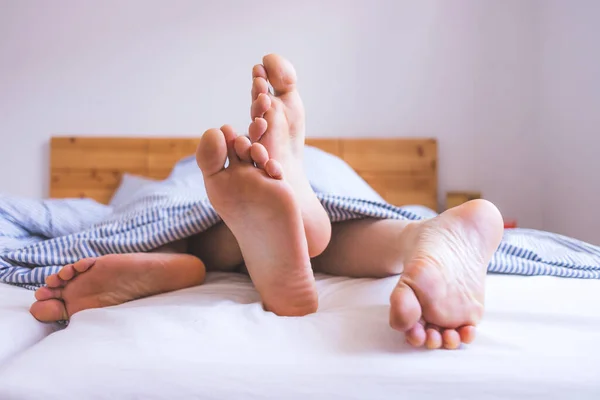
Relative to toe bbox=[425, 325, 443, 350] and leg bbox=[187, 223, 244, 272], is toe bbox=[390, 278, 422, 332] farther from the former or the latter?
leg bbox=[187, 223, 244, 272]

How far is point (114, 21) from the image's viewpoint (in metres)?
2.26

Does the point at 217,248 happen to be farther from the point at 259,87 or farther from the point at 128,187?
the point at 128,187

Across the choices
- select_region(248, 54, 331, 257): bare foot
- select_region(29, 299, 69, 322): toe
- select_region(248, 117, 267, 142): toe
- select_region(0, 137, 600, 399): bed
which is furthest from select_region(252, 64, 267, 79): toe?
select_region(29, 299, 69, 322): toe

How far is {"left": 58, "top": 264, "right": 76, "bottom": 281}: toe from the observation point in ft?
2.51

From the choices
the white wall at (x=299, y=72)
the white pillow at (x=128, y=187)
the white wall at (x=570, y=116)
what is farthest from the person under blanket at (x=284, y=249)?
the white wall at (x=299, y=72)

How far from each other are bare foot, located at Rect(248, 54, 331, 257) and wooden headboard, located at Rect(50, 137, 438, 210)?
1.30 m

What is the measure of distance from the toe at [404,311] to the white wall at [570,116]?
144cm

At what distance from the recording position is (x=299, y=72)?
2.24 m

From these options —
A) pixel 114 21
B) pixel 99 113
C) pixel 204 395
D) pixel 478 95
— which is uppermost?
pixel 114 21

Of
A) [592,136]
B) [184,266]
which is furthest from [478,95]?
[184,266]

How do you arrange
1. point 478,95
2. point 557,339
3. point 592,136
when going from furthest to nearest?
point 478,95, point 592,136, point 557,339

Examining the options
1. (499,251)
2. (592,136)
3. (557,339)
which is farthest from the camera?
(592,136)

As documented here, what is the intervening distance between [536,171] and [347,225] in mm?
1577

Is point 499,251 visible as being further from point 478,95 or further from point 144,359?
point 478,95
